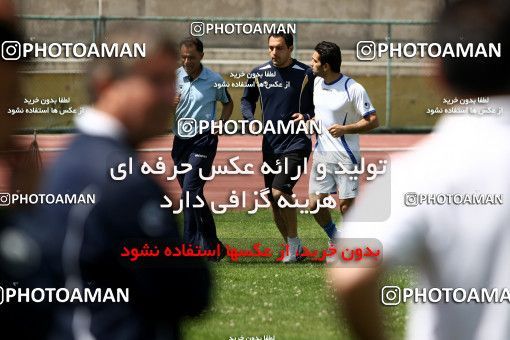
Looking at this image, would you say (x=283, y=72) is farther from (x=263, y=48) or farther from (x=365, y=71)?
(x=365, y=71)

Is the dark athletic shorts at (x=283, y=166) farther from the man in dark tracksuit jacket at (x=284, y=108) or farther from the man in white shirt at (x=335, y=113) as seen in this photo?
the man in white shirt at (x=335, y=113)

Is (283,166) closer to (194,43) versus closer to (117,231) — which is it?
(194,43)

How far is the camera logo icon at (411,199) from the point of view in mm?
2199

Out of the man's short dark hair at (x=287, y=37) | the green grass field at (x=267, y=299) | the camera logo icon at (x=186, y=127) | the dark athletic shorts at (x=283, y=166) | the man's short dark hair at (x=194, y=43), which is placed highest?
the man's short dark hair at (x=287, y=37)

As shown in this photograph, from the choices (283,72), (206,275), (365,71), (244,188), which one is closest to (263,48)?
(365,71)

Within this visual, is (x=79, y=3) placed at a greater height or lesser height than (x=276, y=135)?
greater

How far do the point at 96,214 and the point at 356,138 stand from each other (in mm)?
5814

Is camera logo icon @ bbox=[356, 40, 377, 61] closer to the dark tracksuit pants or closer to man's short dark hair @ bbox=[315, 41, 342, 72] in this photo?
man's short dark hair @ bbox=[315, 41, 342, 72]

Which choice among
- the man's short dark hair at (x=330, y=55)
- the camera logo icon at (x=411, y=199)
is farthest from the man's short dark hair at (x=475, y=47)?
the man's short dark hair at (x=330, y=55)

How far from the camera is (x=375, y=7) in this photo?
2047 cm

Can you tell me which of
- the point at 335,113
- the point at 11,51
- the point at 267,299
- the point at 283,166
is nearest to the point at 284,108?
the point at 335,113

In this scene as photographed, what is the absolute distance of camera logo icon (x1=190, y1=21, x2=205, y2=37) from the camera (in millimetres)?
7246

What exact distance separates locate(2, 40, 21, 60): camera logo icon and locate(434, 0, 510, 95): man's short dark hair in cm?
111

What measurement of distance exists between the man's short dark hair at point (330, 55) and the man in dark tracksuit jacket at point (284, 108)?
156 millimetres
